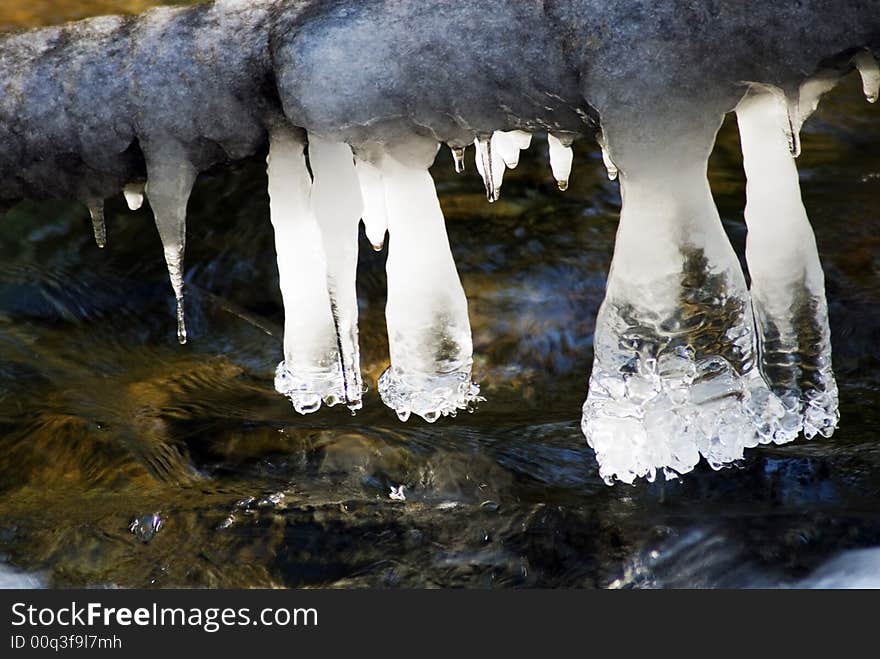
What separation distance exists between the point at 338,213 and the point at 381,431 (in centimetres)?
69

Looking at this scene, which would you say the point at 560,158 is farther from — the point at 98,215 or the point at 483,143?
the point at 98,215

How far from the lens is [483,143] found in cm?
182

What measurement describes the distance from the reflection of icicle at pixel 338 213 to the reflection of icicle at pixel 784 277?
663mm

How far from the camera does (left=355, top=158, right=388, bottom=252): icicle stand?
190cm

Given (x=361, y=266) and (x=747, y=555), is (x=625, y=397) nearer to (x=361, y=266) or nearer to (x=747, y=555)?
(x=747, y=555)

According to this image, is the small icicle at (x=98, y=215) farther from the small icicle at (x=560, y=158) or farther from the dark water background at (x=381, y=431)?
the small icicle at (x=560, y=158)

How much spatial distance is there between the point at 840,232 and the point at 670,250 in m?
1.67

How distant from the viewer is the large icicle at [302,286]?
2029 mm

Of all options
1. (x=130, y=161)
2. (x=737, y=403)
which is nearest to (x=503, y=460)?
(x=737, y=403)

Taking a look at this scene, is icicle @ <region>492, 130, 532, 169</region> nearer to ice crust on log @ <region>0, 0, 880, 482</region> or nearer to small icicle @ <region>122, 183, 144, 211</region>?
ice crust on log @ <region>0, 0, 880, 482</region>

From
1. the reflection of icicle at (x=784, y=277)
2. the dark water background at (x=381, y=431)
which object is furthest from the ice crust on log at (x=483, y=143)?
the dark water background at (x=381, y=431)

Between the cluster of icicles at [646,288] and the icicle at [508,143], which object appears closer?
the cluster of icicles at [646,288]

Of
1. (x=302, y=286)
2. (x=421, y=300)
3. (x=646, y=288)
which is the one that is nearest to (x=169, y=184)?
(x=302, y=286)

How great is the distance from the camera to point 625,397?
Answer: 5.91ft
